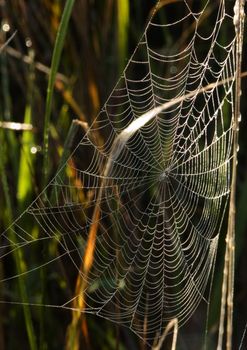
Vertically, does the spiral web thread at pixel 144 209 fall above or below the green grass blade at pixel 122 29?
below

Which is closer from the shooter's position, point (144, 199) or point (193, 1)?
point (144, 199)

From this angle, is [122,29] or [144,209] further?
[144,209]

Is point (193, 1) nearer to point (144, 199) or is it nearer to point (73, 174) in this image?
point (144, 199)

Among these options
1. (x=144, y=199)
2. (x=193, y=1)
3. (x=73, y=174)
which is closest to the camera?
(x=73, y=174)

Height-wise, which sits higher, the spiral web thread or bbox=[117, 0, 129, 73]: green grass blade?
bbox=[117, 0, 129, 73]: green grass blade

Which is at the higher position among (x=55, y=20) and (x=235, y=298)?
(x=55, y=20)

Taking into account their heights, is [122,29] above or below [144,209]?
above

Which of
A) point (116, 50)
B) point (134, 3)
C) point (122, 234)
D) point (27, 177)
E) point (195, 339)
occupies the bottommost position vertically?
point (195, 339)

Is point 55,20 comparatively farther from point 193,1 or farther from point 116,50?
point 193,1

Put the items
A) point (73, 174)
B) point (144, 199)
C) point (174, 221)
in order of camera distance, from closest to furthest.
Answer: point (73, 174) → point (174, 221) → point (144, 199)

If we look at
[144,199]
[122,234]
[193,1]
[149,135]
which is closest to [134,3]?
[193,1]

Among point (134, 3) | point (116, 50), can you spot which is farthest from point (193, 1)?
point (116, 50)
